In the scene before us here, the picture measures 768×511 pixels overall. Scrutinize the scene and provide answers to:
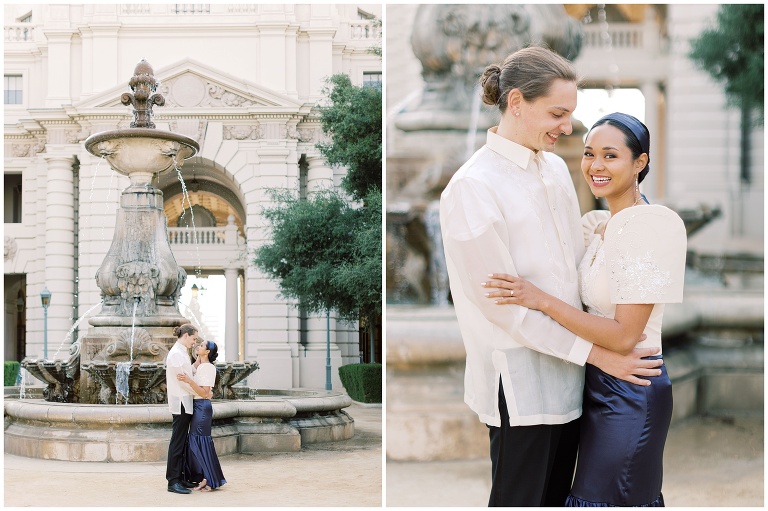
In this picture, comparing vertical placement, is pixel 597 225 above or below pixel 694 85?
below

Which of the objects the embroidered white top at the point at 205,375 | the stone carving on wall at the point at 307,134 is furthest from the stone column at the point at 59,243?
A: the embroidered white top at the point at 205,375

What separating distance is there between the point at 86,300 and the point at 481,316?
18266mm

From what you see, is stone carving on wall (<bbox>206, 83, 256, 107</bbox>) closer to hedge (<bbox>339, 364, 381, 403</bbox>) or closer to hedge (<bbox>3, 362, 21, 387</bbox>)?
hedge (<bbox>339, 364, 381, 403</bbox>)

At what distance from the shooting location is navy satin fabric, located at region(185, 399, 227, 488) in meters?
6.14

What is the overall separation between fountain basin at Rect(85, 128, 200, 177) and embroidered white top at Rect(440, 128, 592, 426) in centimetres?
608

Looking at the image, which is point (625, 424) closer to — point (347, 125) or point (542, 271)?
point (542, 271)

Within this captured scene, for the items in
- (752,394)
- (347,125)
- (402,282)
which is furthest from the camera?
(347,125)

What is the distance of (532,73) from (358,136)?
1248cm

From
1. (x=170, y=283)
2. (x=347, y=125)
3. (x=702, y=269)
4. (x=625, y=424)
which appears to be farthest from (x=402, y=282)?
(x=347, y=125)

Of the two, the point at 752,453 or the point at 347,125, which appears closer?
the point at 752,453

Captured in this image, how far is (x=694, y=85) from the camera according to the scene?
5.49m

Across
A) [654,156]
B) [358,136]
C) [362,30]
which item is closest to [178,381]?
[654,156]

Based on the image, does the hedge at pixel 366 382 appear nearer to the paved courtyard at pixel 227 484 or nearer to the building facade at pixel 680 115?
the paved courtyard at pixel 227 484

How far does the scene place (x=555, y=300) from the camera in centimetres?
249
